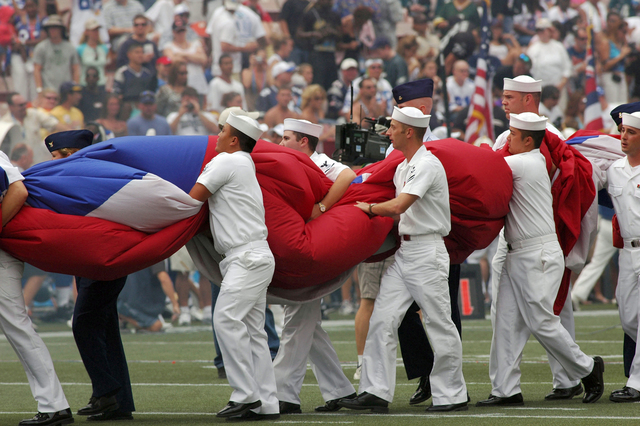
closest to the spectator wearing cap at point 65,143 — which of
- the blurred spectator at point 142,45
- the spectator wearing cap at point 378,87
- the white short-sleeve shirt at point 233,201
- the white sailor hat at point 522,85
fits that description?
the white short-sleeve shirt at point 233,201

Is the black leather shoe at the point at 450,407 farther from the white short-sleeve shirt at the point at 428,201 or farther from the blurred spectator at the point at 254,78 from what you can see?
the blurred spectator at the point at 254,78

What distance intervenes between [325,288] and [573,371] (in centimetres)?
173

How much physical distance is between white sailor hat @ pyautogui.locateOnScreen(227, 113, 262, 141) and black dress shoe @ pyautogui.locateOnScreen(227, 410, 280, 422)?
1.66 meters

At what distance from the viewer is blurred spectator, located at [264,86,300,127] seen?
14.4 m

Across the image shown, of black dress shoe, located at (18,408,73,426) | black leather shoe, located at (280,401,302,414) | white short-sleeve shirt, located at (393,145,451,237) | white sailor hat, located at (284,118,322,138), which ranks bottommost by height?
black leather shoe, located at (280,401,302,414)

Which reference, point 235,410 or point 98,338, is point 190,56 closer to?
point 98,338

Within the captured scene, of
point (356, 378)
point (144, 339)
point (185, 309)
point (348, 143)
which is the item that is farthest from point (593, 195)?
point (185, 309)

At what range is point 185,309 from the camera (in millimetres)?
12852

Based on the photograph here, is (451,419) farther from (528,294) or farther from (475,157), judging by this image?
(475,157)

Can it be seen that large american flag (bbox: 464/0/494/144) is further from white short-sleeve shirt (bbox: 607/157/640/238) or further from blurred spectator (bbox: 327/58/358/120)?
white short-sleeve shirt (bbox: 607/157/640/238)

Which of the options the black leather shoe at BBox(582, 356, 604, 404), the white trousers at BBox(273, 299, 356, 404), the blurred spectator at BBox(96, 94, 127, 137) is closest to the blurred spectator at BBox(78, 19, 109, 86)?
the blurred spectator at BBox(96, 94, 127, 137)

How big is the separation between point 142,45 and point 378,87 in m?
3.96

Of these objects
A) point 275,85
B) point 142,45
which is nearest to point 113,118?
point 142,45

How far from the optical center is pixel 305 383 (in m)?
7.46
